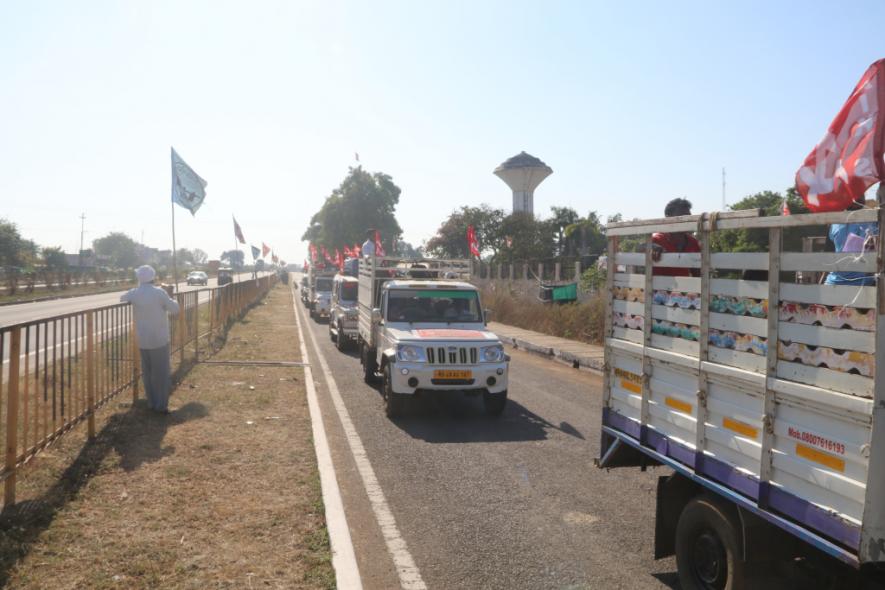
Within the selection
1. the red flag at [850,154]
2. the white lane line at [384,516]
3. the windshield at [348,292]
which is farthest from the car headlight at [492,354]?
the windshield at [348,292]

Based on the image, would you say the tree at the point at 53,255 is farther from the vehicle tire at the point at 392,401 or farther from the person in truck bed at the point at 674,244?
the person in truck bed at the point at 674,244

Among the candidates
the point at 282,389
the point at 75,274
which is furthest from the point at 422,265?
the point at 75,274

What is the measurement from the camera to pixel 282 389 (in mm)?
11641

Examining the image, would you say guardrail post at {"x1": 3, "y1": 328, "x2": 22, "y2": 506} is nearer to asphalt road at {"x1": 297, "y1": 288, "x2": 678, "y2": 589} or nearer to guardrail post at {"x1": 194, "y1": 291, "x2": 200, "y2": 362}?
asphalt road at {"x1": 297, "y1": 288, "x2": 678, "y2": 589}

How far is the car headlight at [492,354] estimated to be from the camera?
31.1ft

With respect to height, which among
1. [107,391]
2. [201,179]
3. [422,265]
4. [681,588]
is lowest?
[681,588]

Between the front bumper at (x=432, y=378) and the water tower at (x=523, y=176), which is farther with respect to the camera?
the water tower at (x=523, y=176)

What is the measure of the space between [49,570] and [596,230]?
157ft

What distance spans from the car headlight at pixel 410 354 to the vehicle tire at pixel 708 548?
5312mm

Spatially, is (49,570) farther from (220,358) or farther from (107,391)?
(220,358)

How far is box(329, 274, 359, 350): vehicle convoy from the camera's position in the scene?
17734mm

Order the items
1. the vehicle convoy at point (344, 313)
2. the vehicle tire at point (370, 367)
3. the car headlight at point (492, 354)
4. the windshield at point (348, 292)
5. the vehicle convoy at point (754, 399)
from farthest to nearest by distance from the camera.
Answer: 1. the windshield at point (348, 292)
2. the vehicle convoy at point (344, 313)
3. the vehicle tire at point (370, 367)
4. the car headlight at point (492, 354)
5. the vehicle convoy at point (754, 399)

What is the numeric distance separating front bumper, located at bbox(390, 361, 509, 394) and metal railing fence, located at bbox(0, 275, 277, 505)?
3.56 m

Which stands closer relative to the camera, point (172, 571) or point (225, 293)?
point (172, 571)
